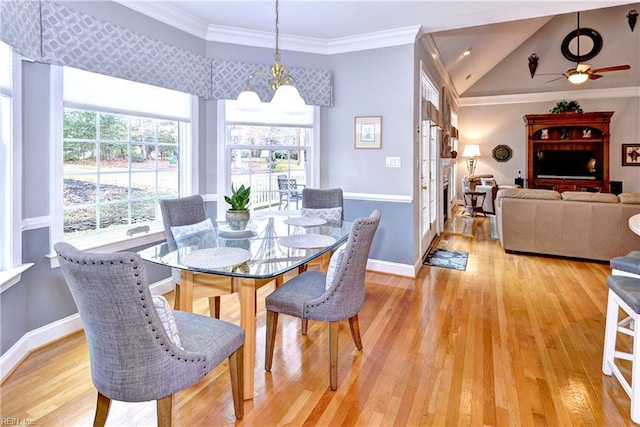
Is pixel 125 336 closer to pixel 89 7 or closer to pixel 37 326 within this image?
pixel 37 326

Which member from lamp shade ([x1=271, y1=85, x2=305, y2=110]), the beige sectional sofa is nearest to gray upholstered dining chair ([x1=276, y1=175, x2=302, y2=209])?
lamp shade ([x1=271, y1=85, x2=305, y2=110])

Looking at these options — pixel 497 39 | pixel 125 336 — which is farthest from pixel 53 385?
pixel 497 39

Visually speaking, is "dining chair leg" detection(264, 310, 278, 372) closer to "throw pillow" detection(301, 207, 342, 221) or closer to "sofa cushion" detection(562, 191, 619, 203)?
"throw pillow" detection(301, 207, 342, 221)

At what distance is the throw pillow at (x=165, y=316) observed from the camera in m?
1.37

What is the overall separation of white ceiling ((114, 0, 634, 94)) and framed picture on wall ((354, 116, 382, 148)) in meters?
0.87

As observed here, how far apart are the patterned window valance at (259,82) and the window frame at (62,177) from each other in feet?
1.04

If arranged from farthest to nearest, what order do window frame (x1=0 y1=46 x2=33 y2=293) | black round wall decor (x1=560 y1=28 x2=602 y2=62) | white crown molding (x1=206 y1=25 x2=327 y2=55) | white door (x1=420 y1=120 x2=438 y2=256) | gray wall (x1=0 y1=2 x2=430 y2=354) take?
black round wall decor (x1=560 y1=28 x2=602 y2=62) < white door (x1=420 y1=120 x2=438 y2=256) < white crown molding (x1=206 y1=25 x2=327 y2=55) < gray wall (x1=0 y1=2 x2=430 y2=354) < window frame (x1=0 y1=46 x2=33 y2=293)

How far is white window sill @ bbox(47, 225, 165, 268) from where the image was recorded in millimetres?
2678

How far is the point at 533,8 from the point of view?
10.6ft

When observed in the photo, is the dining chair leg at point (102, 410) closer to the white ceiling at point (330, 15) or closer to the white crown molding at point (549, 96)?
the white ceiling at point (330, 15)

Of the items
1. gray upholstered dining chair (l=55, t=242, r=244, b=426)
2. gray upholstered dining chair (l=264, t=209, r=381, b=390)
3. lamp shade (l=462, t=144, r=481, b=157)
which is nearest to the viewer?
gray upholstered dining chair (l=55, t=242, r=244, b=426)

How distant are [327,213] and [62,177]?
2.06 meters

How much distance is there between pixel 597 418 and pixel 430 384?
2.55 ft

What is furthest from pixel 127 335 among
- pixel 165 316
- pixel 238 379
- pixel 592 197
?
pixel 592 197
